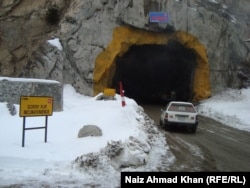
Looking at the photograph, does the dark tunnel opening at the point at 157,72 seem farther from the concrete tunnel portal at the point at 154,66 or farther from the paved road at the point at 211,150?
the paved road at the point at 211,150

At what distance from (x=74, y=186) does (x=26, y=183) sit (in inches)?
40.3

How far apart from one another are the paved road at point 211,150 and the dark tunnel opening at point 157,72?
1671 centimetres

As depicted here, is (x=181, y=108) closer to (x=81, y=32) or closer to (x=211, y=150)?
(x=211, y=150)

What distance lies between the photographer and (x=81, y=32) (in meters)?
29.8

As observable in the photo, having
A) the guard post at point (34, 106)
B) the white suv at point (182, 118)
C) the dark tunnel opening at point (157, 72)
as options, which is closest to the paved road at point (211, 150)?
the white suv at point (182, 118)

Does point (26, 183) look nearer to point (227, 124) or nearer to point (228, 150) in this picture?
point (228, 150)

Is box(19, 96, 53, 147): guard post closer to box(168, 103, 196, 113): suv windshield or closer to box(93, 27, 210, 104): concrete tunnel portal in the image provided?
box(168, 103, 196, 113): suv windshield

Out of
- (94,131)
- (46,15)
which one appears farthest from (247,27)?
(94,131)

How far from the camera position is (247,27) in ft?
131

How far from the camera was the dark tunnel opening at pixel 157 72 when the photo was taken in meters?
36.8

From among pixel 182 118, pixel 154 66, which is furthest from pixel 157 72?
pixel 182 118

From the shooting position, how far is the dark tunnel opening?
121 feet

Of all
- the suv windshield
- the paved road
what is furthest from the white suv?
the paved road

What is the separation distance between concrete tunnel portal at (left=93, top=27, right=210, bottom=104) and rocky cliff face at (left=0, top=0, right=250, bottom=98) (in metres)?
0.71
